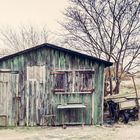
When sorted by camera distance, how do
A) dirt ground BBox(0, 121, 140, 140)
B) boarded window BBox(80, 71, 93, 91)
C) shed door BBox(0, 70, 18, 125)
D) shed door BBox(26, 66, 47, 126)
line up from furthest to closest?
boarded window BBox(80, 71, 93, 91) < shed door BBox(26, 66, 47, 126) < shed door BBox(0, 70, 18, 125) < dirt ground BBox(0, 121, 140, 140)

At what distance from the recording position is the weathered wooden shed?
19.3 m

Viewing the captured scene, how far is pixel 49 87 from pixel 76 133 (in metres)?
3.20

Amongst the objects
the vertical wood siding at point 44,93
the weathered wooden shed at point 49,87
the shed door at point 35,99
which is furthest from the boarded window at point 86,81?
the shed door at point 35,99

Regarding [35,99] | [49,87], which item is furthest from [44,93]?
[35,99]

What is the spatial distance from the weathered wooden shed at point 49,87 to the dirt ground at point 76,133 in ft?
2.52

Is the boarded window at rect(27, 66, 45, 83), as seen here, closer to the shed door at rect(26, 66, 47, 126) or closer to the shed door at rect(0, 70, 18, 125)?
the shed door at rect(26, 66, 47, 126)

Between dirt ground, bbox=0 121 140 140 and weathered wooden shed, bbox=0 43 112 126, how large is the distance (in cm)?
77

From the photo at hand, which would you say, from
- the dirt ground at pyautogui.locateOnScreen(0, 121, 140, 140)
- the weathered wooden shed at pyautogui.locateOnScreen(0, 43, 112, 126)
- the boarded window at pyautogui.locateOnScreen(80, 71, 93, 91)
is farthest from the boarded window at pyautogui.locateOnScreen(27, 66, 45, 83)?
the dirt ground at pyautogui.locateOnScreen(0, 121, 140, 140)

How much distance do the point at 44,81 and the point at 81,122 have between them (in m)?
2.88

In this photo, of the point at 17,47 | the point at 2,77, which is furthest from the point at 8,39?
the point at 2,77

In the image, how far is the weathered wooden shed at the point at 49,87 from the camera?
19.3 m

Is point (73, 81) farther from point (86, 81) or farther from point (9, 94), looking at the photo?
point (9, 94)

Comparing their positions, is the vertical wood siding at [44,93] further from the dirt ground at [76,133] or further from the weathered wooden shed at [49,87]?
the dirt ground at [76,133]

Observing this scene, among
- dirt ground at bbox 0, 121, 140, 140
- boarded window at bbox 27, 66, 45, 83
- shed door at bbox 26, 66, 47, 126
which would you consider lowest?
dirt ground at bbox 0, 121, 140, 140
